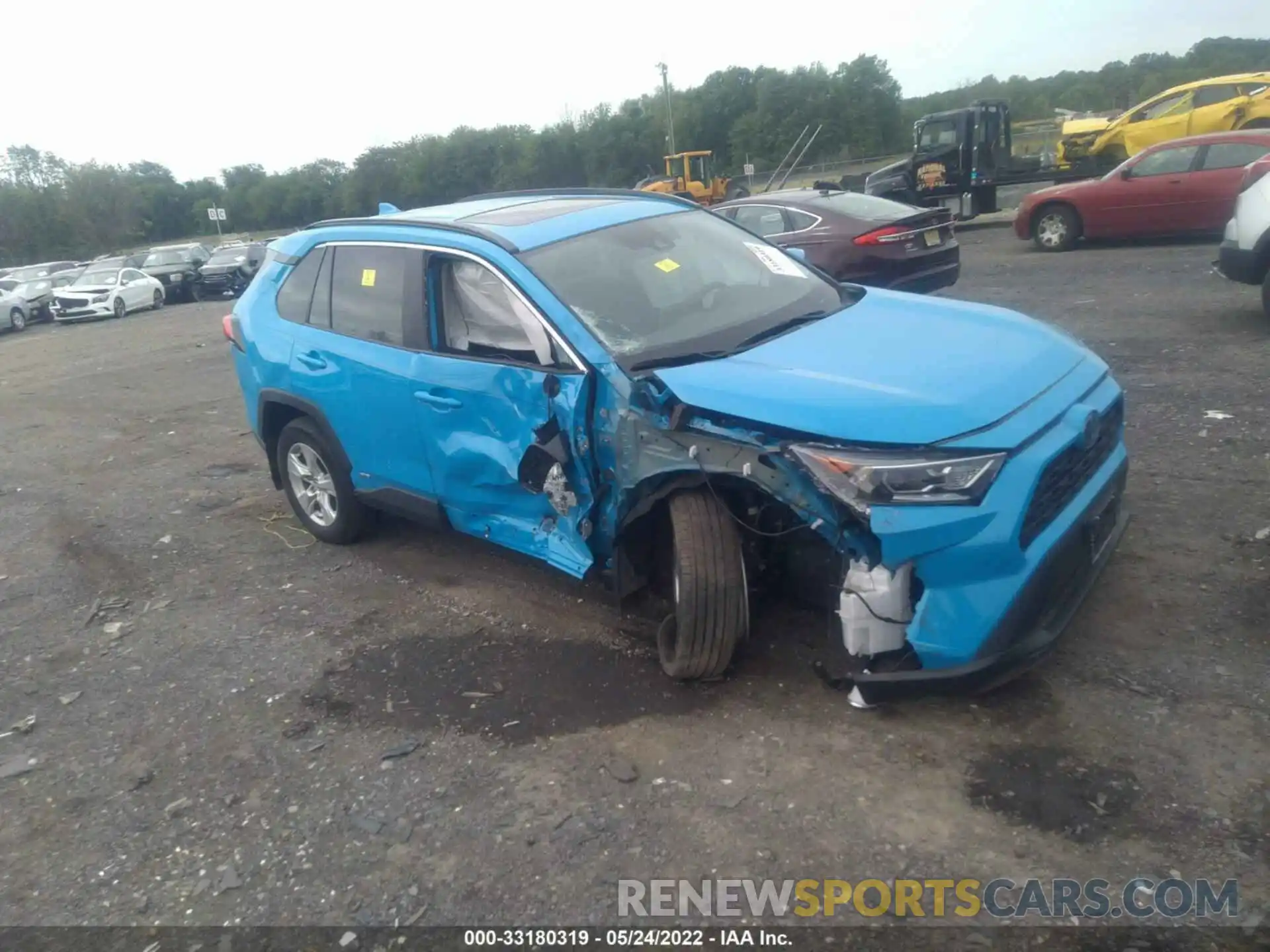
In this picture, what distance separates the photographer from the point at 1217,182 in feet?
42.0

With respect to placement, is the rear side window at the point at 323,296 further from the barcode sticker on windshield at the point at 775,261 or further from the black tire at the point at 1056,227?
the black tire at the point at 1056,227

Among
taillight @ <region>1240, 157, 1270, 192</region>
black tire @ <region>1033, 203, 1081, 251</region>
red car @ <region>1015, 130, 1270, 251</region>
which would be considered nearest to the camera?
taillight @ <region>1240, 157, 1270, 192</region>

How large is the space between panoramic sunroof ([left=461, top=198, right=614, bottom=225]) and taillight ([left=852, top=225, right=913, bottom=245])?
558cm

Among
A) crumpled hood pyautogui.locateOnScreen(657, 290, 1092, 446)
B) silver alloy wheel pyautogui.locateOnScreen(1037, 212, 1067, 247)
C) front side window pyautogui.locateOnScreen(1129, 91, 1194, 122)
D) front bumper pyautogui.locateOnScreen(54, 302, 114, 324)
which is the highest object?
crumpled hood pyautogui.locateOnScreen(657, 290, 1092, 446)

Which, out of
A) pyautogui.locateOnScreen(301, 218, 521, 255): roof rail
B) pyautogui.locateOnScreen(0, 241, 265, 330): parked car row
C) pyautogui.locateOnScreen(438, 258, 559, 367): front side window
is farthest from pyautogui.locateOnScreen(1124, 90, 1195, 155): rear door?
pyautogui.locateOnScreen(0, 241, 265, 330): parked car row

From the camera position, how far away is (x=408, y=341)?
482cm

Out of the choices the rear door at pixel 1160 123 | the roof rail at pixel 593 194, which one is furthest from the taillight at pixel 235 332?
the rear door at pixel 1160 123

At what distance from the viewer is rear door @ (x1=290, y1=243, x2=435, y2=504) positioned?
4.86m

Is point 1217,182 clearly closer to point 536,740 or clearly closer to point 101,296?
point 536,740

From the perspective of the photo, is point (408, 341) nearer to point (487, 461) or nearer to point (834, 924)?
point (487, 461)

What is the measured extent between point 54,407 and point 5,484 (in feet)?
13.7

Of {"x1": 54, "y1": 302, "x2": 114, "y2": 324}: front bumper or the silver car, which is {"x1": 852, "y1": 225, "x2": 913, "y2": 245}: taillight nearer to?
{"x1": 54, "y1": 302, "x2": 114, "y2": 324}: front bumper

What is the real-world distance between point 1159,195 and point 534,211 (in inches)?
450

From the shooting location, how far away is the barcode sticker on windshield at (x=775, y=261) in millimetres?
4957
